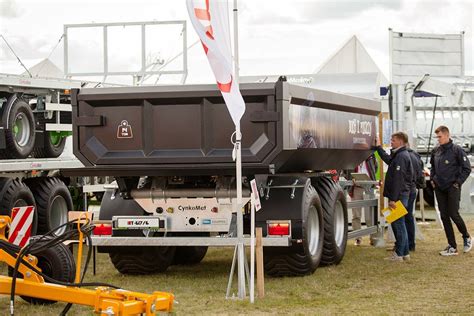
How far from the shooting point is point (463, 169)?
13094 millimetres

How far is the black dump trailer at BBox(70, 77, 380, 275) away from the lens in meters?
9.98

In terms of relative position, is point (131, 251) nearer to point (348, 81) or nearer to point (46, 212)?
point (46, 212)

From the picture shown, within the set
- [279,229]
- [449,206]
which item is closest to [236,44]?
[279,229]

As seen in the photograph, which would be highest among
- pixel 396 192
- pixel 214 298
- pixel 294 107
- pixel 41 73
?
pixel 41 73

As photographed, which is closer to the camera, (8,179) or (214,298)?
(214,298)

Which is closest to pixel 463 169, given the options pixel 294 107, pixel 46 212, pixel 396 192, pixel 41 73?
pixel 396 192

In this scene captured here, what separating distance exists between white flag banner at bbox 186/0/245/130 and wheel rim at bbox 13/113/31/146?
18.0 feet

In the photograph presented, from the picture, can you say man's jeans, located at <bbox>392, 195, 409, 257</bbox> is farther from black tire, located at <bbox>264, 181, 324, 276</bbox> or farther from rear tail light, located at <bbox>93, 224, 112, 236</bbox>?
rear tail light, located at <bbox>93, 224, 112, 236</bbox>

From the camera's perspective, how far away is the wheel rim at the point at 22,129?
545 inches

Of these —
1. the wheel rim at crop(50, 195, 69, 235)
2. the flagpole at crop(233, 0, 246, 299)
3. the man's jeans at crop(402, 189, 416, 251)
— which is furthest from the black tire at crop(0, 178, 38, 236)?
the man's jeans at crop(402, 189, 416, 251)

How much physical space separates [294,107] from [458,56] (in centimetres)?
1469

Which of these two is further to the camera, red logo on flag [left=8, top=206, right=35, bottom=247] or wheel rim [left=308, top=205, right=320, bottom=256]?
wheel rim [left=308, top=205, right=320, bottom=256]

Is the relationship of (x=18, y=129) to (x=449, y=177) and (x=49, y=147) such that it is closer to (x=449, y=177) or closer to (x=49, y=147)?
(x=49, y=147)

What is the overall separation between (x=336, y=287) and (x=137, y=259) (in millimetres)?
2363
